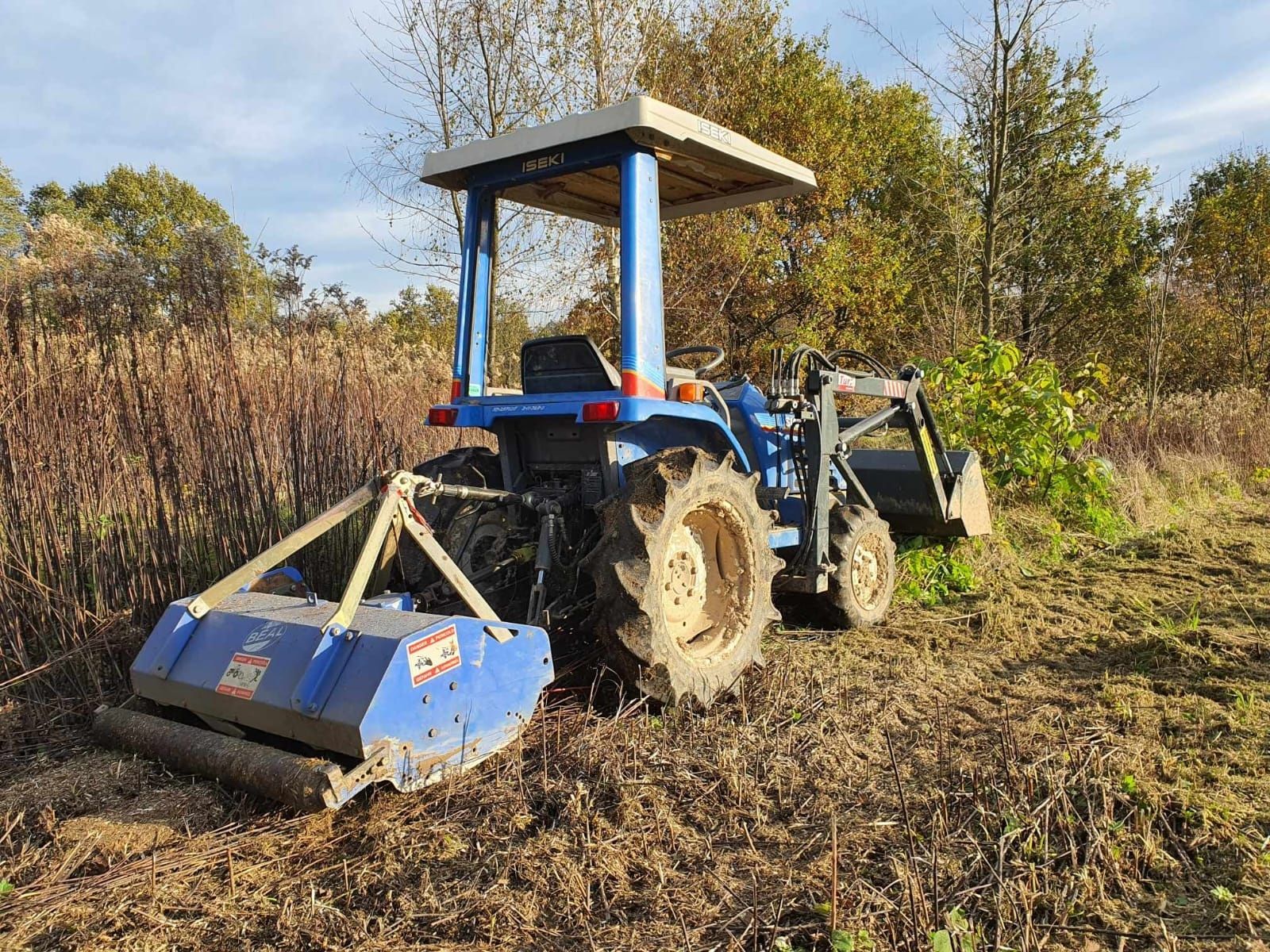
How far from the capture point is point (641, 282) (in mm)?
Answer: 3803

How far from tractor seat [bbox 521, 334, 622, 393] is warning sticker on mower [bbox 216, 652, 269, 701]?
5.88ft

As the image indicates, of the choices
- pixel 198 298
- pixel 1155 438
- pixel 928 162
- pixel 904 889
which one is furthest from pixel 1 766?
pixel 928 162

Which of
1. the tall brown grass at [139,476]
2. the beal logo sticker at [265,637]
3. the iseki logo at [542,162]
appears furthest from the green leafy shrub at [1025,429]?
the beal logo sticker at [265,637]

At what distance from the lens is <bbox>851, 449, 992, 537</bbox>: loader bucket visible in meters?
5.96

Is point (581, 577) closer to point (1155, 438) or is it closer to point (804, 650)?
point (804, 650)

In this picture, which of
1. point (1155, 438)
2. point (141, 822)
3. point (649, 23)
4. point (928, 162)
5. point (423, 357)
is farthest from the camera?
point (928, 162)

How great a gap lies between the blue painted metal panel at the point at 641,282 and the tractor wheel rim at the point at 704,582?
0.62 m

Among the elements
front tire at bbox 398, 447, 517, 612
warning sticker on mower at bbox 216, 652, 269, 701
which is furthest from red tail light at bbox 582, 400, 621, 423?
warning sticker on mower at bbox 216, 652, 269, 701

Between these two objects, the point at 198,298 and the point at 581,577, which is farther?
the point at 198,298

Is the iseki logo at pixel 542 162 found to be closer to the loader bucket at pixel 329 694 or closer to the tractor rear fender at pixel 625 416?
the tractor rear fender at pixel 625 416

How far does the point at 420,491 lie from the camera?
3.40 metres

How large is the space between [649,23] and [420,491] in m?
7.79

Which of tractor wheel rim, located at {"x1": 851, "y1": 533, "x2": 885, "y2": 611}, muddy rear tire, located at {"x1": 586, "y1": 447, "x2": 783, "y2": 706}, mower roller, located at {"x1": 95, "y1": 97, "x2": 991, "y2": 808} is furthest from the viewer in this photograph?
tractor wheel rim, located at {"x1": 851, "y1": 533, "x2": 885, "y2": 611}

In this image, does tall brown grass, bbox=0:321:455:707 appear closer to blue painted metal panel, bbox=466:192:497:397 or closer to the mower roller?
the mower roller
